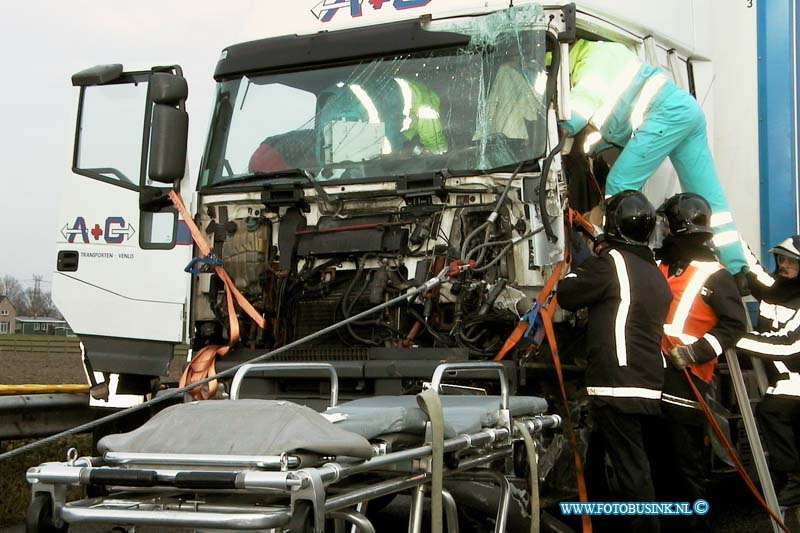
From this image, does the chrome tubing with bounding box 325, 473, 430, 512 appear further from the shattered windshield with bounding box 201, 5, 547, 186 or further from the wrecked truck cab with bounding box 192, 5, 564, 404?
the shattered windshield with bounding box 201, 5, 547, 186

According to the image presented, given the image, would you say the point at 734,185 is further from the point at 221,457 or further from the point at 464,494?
the point at 221,457

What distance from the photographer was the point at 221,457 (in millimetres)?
2910

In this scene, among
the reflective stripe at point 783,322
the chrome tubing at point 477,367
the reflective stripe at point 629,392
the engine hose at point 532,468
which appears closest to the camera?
the chrome tubing at point 477,367

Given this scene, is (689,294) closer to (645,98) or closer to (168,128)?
(645,98)

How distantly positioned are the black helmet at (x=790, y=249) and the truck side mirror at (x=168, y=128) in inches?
141

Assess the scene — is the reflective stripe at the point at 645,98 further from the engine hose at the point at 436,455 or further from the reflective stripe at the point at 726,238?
the engine hose at the point at 436,455

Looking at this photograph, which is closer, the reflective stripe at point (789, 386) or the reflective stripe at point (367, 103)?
the reflective stripe at point (367, 103)

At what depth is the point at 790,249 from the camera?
6.08 metres

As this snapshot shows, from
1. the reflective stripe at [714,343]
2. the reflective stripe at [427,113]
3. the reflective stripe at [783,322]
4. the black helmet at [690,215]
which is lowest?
the reflective stripe at [714,343]

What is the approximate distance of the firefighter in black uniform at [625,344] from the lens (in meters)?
4.94

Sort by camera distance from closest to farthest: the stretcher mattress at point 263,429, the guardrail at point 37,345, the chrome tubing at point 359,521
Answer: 1. the stretcher mattress at point 263,429
2. the chrome tubing at point 359,521
3. the guardrail at point 37,345

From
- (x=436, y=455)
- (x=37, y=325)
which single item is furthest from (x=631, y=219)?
(x=37, y=325)

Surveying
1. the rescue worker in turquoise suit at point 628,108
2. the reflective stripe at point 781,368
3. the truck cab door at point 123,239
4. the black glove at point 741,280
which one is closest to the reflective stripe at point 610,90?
the rescue worker in turquoise suit at point 628,108

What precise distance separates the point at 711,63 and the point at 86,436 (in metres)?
5.12
